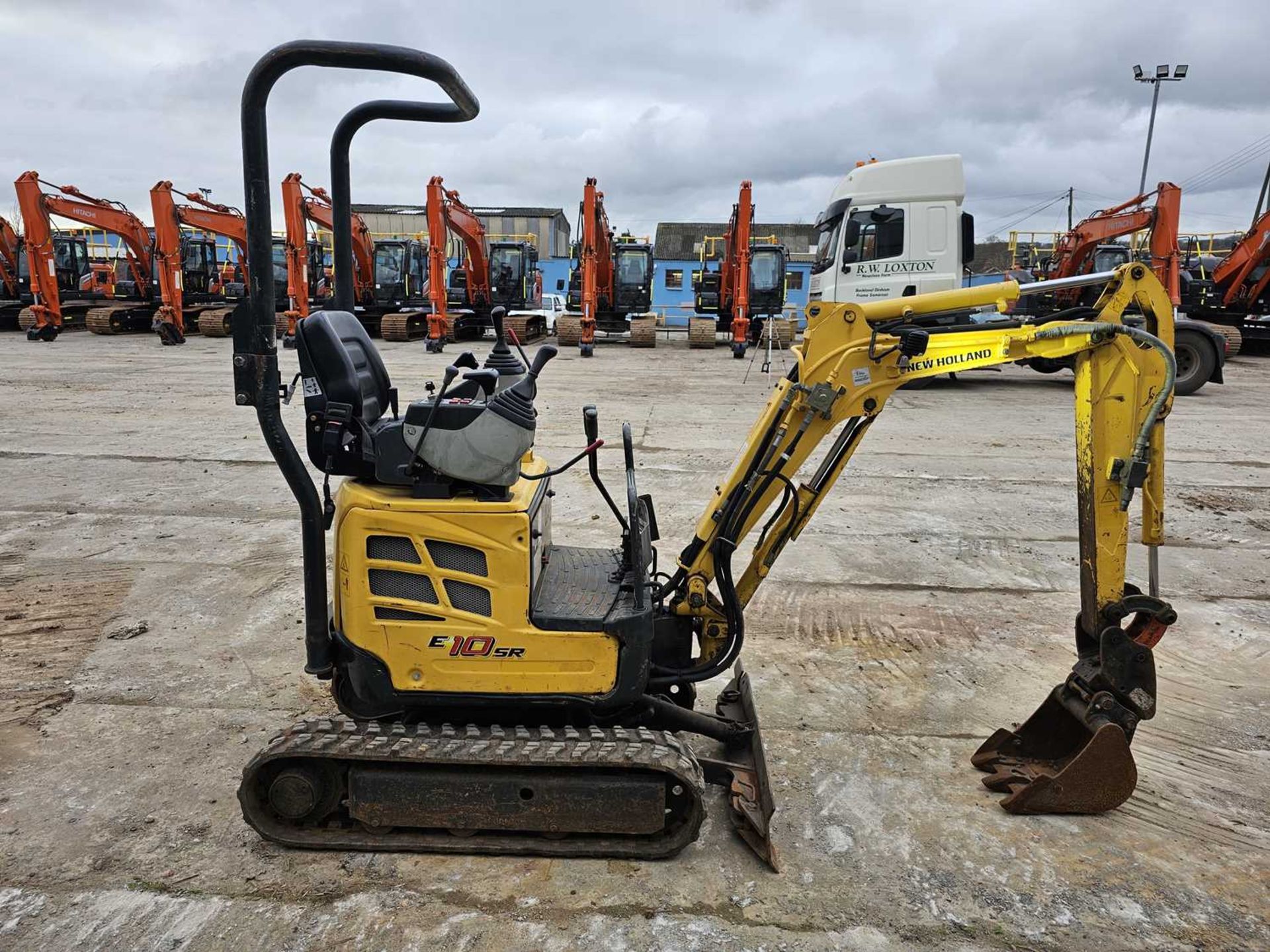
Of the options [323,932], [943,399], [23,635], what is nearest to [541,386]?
[943,399]

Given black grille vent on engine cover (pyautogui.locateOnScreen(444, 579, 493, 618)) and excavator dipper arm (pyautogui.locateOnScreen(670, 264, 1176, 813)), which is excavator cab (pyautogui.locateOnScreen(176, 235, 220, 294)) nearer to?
black grille vent on engine cover (pyautogui.locateOnScreen(444, 579, 493, 618))

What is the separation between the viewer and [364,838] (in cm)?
305

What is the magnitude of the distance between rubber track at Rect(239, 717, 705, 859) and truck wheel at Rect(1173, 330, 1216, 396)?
14.7m

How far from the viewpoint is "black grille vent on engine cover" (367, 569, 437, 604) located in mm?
3043

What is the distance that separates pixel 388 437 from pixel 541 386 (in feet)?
40.0

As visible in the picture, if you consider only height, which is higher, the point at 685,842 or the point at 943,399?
the point at 943,399

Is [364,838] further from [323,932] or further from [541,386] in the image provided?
[541,386]

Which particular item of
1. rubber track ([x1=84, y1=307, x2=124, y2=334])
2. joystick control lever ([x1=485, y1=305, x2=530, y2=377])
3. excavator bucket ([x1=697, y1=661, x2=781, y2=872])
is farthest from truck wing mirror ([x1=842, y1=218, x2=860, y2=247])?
rubber track ([x1=84, y1=307, x2=124, y2=334])

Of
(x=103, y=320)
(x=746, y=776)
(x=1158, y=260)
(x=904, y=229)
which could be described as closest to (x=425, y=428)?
(x=746, y=776)

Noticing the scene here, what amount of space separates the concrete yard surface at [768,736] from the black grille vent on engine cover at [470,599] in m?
0.89

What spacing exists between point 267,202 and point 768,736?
300 cm

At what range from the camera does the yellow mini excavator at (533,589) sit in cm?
298

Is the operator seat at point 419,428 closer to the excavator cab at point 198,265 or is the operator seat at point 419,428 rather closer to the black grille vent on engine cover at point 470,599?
the black grille vent on engine cover at point 470,599

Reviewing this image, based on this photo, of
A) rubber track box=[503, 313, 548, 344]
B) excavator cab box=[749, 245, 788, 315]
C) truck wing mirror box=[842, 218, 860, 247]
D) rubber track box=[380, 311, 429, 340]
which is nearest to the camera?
truck wing mirror box=[842, 218, 860, 247]
